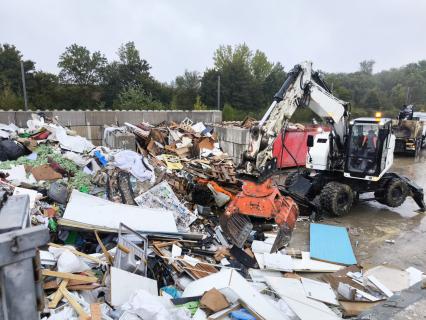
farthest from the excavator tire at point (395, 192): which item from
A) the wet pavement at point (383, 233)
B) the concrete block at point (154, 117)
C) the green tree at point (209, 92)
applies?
the green tree at point (209, 92)

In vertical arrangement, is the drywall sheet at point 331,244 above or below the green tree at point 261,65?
below

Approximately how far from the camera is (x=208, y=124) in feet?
43.9

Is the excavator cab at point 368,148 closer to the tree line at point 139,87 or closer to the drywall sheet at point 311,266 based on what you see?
the drywall sheet at point 311,266

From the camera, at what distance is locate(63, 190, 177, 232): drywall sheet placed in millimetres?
5230

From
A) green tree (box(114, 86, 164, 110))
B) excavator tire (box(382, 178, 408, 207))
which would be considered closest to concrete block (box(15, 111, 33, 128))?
excavator tire (box(382, 178, 408, 207))

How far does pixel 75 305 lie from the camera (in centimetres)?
338

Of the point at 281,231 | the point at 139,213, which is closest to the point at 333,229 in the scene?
the point at 281,231

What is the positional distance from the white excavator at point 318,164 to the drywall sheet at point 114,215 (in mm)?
1280

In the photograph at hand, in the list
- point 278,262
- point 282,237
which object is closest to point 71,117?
point 282,237

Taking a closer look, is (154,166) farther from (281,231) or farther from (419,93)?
(419,93)

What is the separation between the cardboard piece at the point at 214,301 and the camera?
361 centimetres

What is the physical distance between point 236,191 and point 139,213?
2.87 meters

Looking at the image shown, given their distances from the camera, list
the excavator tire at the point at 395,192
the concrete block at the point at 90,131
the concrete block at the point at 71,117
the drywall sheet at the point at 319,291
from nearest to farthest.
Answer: the drywall sheet at the point at 319,291
the excavator tire at the point at 395,192
the concrete block at the point at 71,117
the concrete block at the point at 90,131

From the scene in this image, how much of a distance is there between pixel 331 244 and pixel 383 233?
5.33ft
